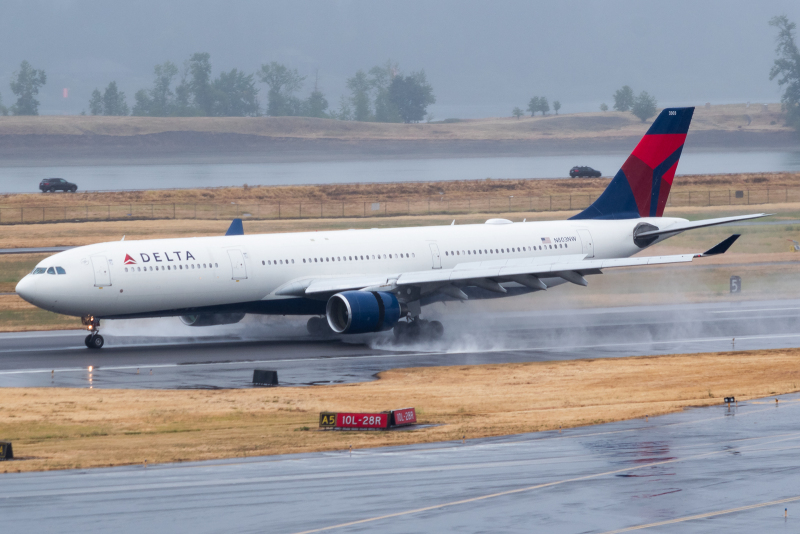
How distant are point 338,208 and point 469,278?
54.1 metres

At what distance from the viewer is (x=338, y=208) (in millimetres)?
96000

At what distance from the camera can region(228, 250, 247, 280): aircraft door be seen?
41656 millimetres

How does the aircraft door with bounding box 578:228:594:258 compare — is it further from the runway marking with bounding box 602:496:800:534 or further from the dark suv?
the dark suv

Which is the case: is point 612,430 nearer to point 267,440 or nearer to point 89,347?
point 267,440

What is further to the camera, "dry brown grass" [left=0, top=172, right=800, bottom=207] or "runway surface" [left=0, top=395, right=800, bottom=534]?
"dry brown grass" [left=0, top=172, right=800, bottom=207]

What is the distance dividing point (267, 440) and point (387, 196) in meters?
82.9

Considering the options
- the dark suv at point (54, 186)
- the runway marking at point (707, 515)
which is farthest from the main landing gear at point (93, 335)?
the dark suv at point (54, 186)

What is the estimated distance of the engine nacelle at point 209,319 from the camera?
44000mm

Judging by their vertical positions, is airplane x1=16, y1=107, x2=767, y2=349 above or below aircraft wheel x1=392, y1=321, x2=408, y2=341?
above

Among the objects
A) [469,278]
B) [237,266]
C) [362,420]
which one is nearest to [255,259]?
[237,266]

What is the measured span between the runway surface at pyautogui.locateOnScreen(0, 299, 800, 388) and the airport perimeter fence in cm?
4020

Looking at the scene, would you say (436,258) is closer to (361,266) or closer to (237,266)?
(361,266)

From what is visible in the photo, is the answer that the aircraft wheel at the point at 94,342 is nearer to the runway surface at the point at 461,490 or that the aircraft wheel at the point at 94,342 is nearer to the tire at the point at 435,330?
the tire at the point at 435,330

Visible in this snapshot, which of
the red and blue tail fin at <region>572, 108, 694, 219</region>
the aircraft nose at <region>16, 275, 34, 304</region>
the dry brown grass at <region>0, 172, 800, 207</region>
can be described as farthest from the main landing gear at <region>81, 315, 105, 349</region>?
the dry brown grass at <region>0, 172, 800, 207</region>
